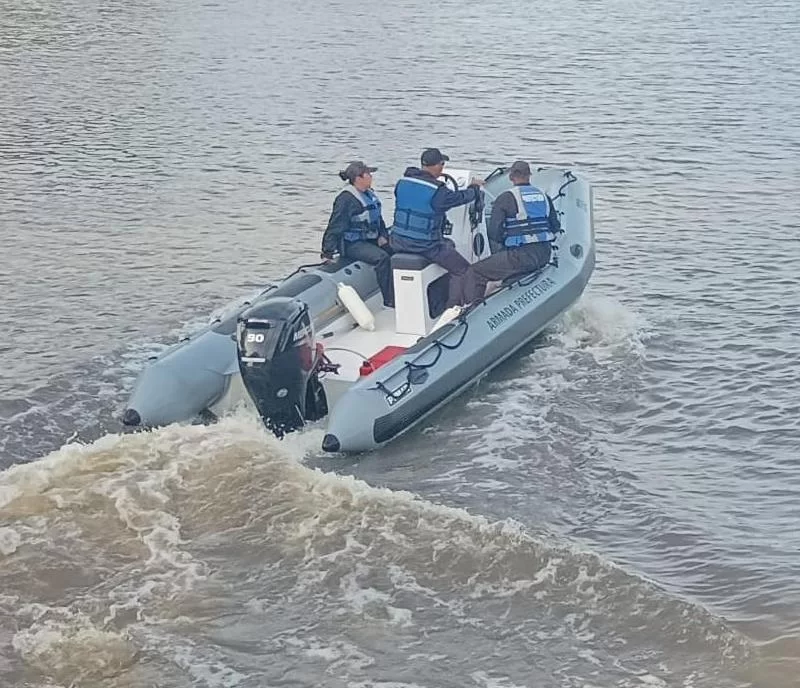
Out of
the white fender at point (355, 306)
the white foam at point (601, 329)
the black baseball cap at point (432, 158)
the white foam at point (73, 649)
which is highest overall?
the black baseball cap at point (432, 158)

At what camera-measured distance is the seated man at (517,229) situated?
10219mm

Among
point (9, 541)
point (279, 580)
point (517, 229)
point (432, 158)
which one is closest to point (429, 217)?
point (432, 158)

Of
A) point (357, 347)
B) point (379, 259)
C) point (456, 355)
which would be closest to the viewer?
point (456, 355)

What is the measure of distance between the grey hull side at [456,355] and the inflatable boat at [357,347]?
1cm

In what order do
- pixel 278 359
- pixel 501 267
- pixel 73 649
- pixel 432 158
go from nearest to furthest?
pixel 73 649, pixel 278 359, pixel 432 158, pixel 501 267

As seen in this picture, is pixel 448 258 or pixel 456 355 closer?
pixel 456 355

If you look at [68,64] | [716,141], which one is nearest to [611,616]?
[716,141]

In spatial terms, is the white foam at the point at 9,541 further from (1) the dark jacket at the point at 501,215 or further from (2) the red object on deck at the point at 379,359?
(1) the dark jacket at the point at 501,215

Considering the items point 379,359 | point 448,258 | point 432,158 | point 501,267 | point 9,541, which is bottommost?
point 9,541

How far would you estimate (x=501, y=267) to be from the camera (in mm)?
10227

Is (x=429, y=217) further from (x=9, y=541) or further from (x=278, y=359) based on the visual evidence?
(x=9, y=541)

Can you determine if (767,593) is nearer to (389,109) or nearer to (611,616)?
(611,616)

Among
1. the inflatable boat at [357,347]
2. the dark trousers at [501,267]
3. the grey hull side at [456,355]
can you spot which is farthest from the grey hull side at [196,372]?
the dark trousers at [501,267]

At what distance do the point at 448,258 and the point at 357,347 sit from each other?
0.99m
